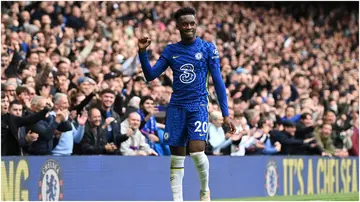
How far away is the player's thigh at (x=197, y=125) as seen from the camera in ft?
40.8

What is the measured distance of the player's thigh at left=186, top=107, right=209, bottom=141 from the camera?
40.8 feet

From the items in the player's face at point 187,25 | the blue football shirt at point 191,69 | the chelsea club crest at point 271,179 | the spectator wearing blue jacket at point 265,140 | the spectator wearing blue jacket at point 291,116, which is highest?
the player's face at point 187,25

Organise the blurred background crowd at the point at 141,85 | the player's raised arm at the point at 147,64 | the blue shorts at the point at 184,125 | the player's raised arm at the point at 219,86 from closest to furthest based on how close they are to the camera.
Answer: the player's raised arm at the point at 147,64 < the player's raised arm at the point at 219,86 < the blue shorts at the point at 184,125 < the blurred background crowd at the point at 141,85

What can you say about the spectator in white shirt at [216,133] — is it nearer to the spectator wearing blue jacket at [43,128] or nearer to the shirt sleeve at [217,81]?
the spectator wearing blue jacket at [43,128]

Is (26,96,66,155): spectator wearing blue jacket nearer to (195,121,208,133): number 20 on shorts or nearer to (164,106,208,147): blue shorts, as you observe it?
(164,106,208,147): blue shorts

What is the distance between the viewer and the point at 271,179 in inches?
800

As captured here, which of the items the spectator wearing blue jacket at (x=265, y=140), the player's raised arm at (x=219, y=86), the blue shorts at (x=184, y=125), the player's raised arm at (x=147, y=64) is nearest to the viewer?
the player's raised arm at (x=147, y=64)

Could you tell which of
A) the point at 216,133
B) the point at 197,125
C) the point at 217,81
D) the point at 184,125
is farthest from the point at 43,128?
the point at 216,133

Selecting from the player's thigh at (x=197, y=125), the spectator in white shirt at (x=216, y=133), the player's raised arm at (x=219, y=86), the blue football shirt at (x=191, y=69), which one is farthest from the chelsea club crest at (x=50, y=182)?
the spectator in white shirt at (x=216, y=133)

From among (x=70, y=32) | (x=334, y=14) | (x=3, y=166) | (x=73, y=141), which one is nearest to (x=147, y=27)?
(x=70, y=32)

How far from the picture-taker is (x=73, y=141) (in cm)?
1587

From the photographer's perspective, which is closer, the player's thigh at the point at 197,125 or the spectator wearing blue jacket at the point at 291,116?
the player's thigh at the point at 197,125

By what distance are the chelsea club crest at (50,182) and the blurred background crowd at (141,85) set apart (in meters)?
0.24

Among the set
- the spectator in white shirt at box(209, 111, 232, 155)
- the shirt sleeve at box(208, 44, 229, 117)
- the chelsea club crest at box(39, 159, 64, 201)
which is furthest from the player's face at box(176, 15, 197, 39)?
the spectator in white shirt at box(209, 111, 232, 155)
